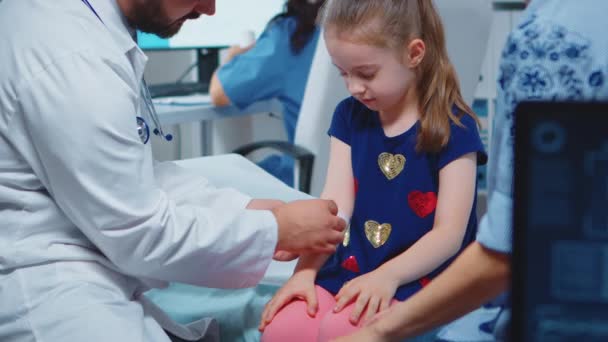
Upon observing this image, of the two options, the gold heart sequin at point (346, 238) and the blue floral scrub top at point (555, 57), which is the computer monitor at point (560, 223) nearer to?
the blue floral scrub top at point (555, 57)

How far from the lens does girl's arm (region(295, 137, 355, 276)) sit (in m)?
1.46

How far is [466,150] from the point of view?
1.37 metres

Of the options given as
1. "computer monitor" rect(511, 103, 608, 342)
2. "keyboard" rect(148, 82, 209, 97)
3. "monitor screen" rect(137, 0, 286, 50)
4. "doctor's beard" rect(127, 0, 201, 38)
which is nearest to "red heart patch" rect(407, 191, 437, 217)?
"doctor's beard" rect(127, 0, 201, 38)

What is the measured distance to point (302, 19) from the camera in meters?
2.95

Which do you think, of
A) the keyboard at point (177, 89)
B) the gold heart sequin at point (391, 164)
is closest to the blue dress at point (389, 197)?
the gold heart sequin at point (391, 164)

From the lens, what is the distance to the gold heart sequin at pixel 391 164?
141cm

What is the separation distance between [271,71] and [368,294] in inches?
72.6

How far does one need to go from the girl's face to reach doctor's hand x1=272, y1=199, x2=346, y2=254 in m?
0.19

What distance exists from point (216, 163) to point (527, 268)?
1.70 m

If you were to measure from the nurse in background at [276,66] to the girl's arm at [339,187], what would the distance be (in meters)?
1.40

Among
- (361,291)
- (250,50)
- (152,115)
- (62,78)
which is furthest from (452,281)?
(250,50)

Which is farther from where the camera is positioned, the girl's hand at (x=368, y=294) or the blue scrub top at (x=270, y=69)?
the blue scrub top at (x=270, y=69)

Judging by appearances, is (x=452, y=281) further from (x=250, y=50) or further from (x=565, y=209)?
(x=250, y=50)

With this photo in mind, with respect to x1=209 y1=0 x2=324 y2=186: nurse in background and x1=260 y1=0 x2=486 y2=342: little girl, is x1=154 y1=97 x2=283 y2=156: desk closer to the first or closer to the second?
x1=209 y1=0 x2=324 y2=186: nurse in background
